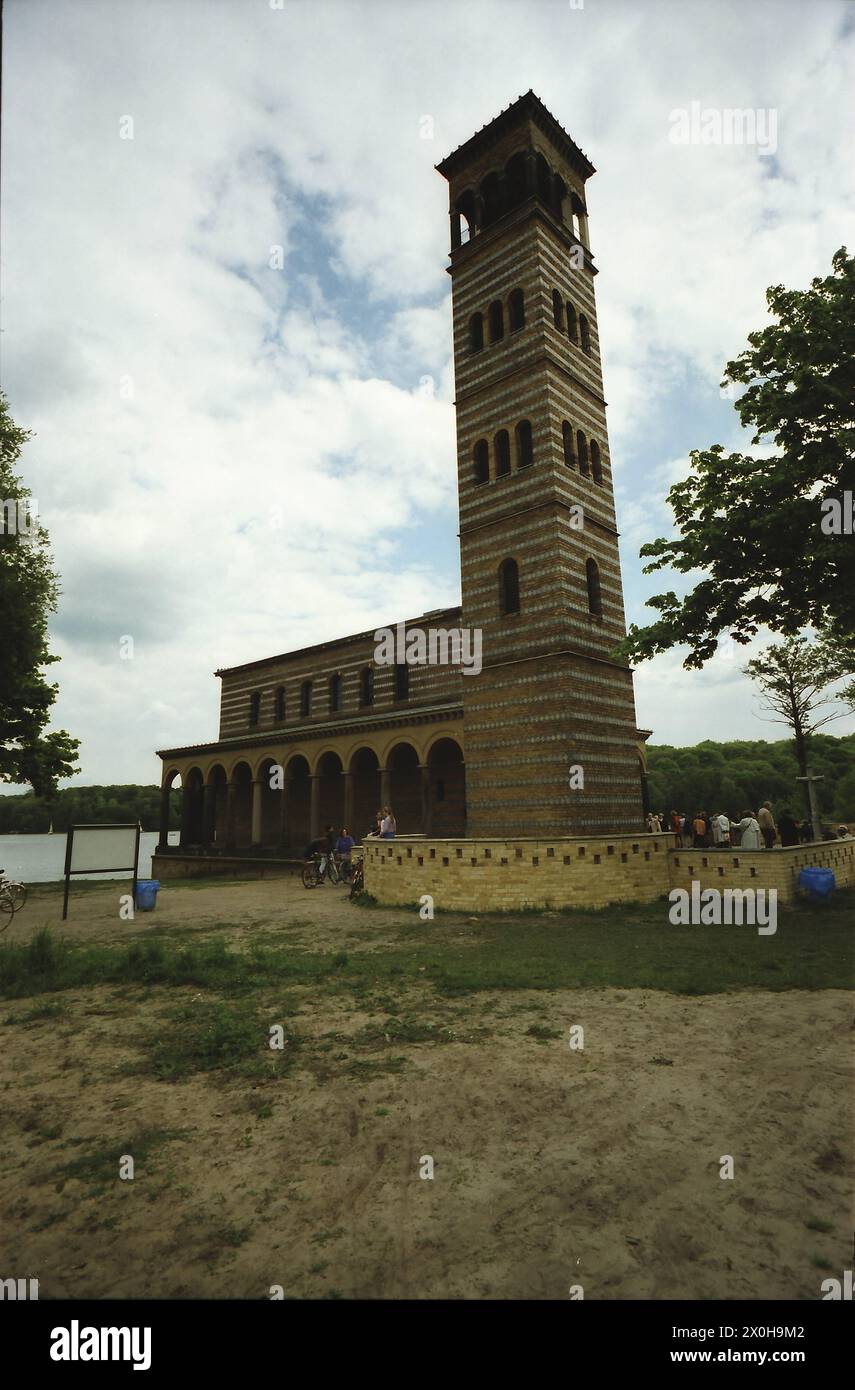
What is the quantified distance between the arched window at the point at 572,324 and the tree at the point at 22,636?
19.1 metres

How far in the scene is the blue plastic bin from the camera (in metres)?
14.2

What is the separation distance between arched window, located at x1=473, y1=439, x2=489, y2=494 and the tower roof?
448 inches

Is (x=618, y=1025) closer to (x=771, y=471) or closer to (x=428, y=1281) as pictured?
(x=428, y=1281)

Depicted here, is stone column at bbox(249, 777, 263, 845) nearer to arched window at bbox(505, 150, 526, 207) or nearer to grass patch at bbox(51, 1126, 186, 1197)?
arched window at bbox(505, 150, 526, 207)

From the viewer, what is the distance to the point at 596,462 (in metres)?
20.8

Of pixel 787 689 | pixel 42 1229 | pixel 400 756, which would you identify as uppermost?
pixel 787 689

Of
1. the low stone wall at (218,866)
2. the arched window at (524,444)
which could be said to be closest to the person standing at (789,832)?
the arched window at (524,444)

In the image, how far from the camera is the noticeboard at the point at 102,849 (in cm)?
1412

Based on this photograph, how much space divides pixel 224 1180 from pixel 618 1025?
451cm

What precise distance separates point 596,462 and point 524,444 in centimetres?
276

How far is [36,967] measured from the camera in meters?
9.56

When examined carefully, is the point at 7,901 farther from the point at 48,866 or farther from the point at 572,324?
the point at 48,866

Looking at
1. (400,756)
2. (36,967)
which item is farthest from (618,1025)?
(400,756)
